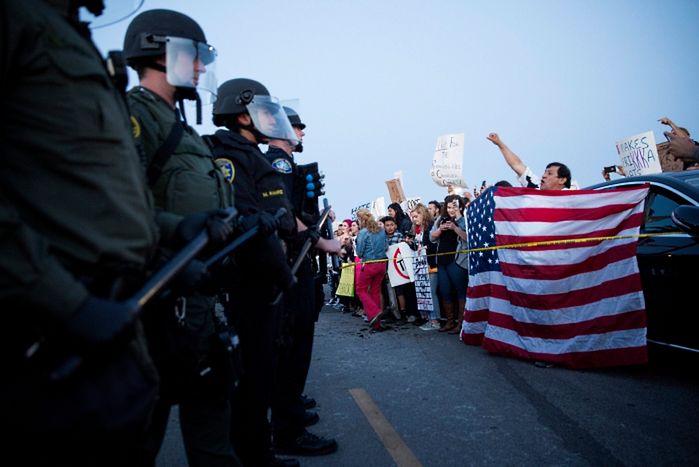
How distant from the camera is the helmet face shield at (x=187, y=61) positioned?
1.95 meters

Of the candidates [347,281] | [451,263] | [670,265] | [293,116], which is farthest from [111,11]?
[347,281]

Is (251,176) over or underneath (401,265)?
over

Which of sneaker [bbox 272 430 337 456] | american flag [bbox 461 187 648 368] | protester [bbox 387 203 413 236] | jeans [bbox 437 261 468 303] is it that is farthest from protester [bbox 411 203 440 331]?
sneaker [bbox 272 430 337 456]

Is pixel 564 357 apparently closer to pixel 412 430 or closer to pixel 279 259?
pixel 412 430

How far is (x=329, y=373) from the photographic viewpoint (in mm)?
5195

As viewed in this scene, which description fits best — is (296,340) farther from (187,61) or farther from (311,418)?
(187,61)

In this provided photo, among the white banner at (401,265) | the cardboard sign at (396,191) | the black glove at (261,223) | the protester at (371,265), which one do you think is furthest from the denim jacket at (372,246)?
the black glove at (261,223)

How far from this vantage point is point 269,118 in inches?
107

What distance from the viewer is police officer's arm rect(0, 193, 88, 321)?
917mm

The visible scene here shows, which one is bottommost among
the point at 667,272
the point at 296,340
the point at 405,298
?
the point at 405,298

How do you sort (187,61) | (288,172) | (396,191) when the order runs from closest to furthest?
1. (187,61)
2. (288,172)
3. (396,191)

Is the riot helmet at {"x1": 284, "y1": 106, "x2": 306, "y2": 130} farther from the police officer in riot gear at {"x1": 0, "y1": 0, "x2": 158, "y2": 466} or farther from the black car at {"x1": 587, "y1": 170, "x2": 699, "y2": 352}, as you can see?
the black car at {"x1": 587, "y1": 170, "x2": 699, "y2": 352}

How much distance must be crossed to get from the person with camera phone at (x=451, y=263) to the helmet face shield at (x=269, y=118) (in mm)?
4944

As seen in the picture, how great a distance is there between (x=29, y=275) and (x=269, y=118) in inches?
76.7
